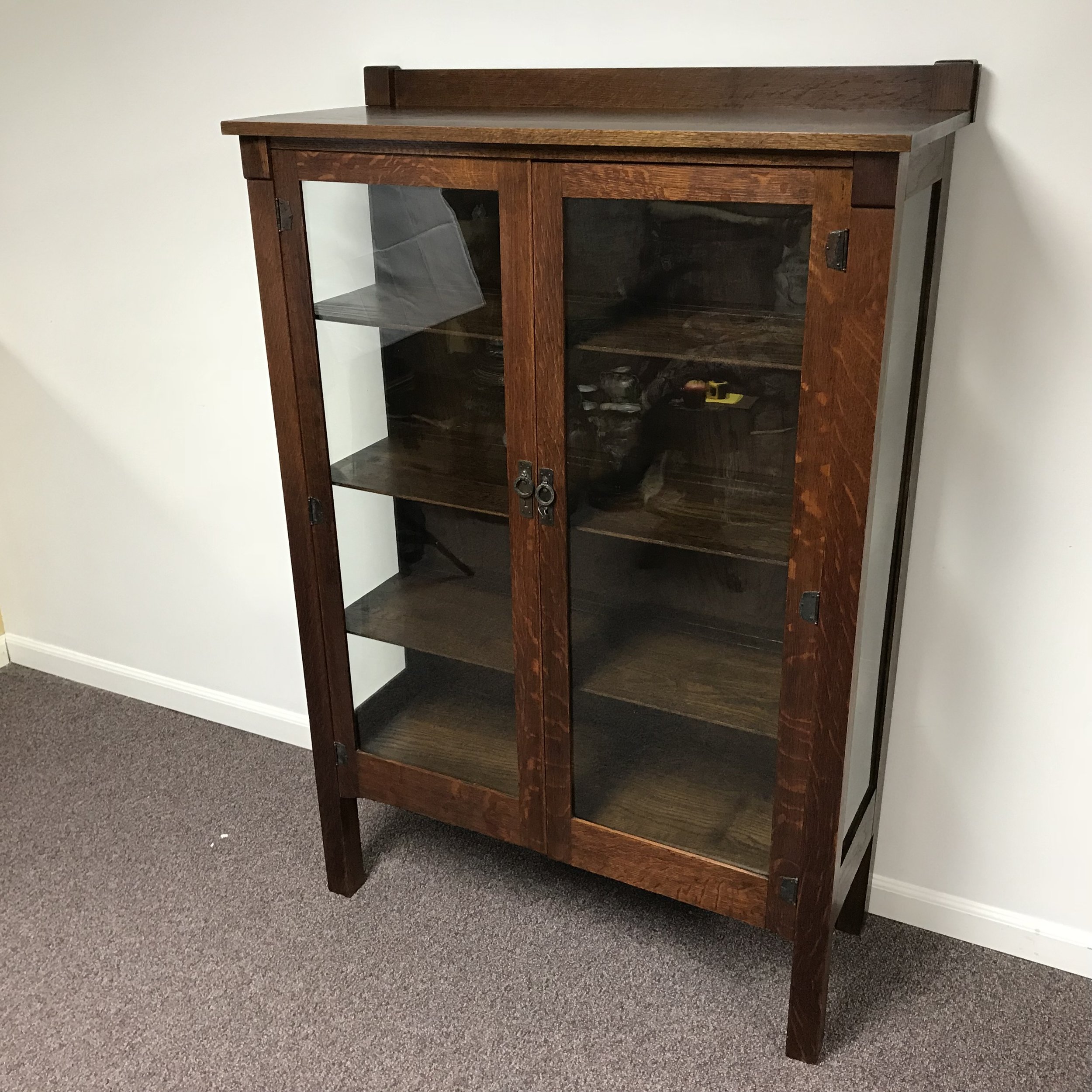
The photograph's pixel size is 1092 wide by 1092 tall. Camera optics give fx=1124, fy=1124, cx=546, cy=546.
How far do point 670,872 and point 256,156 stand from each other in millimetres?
1187

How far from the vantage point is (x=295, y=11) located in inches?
74.1

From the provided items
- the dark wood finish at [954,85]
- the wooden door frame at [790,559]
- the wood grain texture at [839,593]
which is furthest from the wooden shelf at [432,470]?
the dark wood finish at [954,85]

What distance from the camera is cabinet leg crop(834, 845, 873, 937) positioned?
1895 millimetres

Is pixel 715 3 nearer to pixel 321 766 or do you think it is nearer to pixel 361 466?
pixel 361 466

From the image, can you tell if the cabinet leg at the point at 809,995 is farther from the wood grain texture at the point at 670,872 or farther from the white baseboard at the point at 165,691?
the white baseboard at the point at 165,691

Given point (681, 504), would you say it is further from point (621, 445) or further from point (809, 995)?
point (809, 995)

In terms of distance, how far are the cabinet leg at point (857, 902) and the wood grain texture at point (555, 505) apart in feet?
1.65

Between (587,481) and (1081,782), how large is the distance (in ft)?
3.02

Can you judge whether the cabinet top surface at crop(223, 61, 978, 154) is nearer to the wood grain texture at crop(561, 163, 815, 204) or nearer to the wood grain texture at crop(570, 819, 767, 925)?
the wood grain texture at crop(561, 163, 815, 204)

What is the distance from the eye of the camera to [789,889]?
159cm

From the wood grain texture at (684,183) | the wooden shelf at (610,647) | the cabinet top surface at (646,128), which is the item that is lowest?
the wooden shelf at (610,647)

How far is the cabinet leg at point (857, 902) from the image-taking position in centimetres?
189

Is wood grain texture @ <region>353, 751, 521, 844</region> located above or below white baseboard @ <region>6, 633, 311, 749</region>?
above

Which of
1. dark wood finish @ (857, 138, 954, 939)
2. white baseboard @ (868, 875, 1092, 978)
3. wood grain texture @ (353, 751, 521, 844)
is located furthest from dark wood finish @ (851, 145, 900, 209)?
white baseboard @ (868, 875, 1092, 978)
